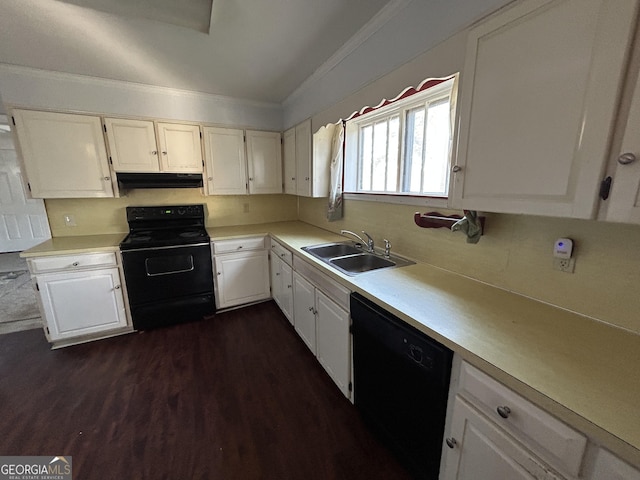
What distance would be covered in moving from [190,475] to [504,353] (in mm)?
1554

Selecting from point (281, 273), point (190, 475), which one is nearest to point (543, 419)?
point (190, 475)

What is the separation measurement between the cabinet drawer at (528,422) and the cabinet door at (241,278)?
2377mm

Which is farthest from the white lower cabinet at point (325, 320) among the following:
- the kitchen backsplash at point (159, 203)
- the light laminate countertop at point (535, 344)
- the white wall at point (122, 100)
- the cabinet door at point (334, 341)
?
the white wall at point (122, 100)

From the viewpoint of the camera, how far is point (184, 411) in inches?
64.8

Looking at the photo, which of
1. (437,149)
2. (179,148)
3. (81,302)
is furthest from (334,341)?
(179,148)

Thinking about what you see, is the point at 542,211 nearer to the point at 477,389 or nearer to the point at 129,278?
the point at 477,389

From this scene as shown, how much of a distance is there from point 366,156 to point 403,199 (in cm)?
74

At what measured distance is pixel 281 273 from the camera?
2.62 m

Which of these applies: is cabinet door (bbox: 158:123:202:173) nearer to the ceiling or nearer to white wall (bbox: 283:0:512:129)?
the ceiling

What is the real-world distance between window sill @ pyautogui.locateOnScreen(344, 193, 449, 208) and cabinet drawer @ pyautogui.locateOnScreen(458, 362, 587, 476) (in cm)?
78

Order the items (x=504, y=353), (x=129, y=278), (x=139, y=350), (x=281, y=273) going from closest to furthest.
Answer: (x=504, y=353) → (x=139, y=350) → (x=129, y=278) → (x=281, y=273)

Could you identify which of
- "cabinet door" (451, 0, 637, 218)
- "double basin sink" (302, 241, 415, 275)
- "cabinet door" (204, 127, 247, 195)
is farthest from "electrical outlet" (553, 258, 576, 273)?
"cabinet door" (204, 127, 247, 195)

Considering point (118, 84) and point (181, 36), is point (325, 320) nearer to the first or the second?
point (181, 36)

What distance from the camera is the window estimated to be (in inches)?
64.8
